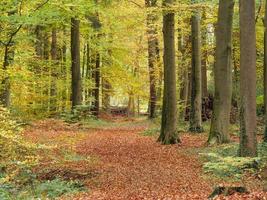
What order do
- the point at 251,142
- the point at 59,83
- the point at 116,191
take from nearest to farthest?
the point at 116,191
the point at 251,142
the point at 59,83

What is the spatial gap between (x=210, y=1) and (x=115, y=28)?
38.6ft

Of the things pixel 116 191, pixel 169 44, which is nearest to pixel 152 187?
pixel 116 191

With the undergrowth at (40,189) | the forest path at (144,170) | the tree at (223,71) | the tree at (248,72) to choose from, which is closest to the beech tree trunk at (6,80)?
the forest path at (144,170)

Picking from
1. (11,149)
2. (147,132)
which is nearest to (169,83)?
(147,132)

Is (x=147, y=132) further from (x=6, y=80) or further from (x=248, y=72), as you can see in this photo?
(x=248, y=72)

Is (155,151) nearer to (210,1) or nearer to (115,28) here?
(210,1)

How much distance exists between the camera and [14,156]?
9.76 m

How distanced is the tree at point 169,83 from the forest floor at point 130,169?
636mm

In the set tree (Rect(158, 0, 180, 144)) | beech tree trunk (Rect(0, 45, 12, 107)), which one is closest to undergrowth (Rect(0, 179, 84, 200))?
beech tree trunk (Rect(0, 45, 12, 107))

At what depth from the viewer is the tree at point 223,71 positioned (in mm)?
15445

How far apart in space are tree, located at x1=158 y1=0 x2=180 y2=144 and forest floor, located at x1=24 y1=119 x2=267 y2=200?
636mm

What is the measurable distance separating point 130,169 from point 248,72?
392 cm

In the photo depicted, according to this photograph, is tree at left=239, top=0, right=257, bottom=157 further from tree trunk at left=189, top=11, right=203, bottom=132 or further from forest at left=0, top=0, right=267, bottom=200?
tree trunk at left=189, top=11, right=203, bottom=132

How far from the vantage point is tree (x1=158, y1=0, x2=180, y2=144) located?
1648 centimetres
